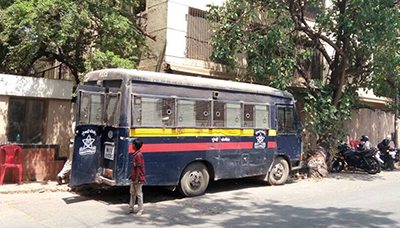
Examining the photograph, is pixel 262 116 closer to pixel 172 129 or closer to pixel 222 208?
pixel 172 129

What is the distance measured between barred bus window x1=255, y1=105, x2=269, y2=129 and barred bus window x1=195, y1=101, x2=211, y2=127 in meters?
1.72

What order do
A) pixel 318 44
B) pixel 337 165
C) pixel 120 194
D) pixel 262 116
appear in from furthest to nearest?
pixel 337 165 → pixel 318 44 → pixel 262 116 → pixel 120 194

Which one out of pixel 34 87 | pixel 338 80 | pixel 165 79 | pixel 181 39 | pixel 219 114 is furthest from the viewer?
pixel 338 80

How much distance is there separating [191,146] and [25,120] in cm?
545

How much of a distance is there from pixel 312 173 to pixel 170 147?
6161 mm

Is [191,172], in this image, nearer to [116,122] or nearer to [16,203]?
[116,122]

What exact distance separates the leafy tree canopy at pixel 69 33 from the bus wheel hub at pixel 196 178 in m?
3.86

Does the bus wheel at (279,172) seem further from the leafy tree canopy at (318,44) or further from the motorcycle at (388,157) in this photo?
the motorcycle at (388,157)

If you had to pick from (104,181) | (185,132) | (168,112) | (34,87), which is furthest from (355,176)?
(34,87)

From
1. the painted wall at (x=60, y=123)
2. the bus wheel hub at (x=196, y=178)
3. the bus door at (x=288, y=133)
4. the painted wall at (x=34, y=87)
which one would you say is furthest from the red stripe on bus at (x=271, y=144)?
the painted wall at (x=34, y=87)

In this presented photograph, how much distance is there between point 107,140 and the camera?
750cm

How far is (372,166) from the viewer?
13.1 metres

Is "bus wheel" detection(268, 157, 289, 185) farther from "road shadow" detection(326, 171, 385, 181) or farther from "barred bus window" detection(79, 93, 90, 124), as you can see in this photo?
"barred bus window" detection(79, 93, 90, 124)

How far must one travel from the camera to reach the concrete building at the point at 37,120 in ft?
31.4
